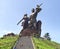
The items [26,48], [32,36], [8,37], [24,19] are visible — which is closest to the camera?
[26,48]

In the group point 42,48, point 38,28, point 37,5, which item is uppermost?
point 37,5

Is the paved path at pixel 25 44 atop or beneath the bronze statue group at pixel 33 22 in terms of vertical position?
beneath

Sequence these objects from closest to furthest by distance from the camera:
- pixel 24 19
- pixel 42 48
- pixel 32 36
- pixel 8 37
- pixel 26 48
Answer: pixel 26 48, pixel 42 48, pixel 32 36, pixel 24 19, pixel 8 37

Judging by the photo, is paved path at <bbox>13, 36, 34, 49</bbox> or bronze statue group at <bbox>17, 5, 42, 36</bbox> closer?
paved path at <bbox>13, 36, 34, 49</bbox>

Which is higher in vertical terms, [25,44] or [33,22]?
[33,22]

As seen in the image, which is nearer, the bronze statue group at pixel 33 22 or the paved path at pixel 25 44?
the paved path at pixel 25 44

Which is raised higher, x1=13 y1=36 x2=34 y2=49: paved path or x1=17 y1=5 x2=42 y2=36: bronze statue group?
x1=17 y1=5 x2=42 y2=36: bronze statue group

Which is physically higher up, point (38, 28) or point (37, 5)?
Result: point (37, 5)

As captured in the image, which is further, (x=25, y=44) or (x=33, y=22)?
(x=33, y=22)

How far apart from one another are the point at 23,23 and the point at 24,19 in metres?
0.76

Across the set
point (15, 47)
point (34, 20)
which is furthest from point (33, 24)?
point (15, 47)

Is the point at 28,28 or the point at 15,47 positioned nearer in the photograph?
the point at 15,47

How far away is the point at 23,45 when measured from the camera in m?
34.2

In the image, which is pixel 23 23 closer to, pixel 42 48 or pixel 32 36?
pixel 32 36
